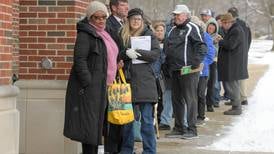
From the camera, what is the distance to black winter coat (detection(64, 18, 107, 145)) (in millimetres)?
6402

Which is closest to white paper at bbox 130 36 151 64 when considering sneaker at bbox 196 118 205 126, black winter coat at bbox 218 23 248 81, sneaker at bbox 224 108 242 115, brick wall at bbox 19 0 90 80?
brick wall at bbox 19 0 90 80

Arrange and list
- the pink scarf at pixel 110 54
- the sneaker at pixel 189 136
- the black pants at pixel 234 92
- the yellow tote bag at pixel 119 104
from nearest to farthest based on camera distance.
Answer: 1. the pink scarf at pixel 110 54
2. the yellow tote bag at pixel 119 104
3. the sneaker at pixel 189 136
4. the black pants at pixel 234 92

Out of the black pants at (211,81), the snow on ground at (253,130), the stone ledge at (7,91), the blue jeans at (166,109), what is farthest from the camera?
the black pants at (211,81)

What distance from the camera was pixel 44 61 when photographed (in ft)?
24.3

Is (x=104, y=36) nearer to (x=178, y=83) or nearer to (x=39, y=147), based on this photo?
(x=39, y=147)

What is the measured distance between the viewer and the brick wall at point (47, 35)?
7.35 m

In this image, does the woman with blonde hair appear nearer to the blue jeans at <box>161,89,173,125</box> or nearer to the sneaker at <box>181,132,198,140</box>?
the sneaker at <box>181,132,198,140</box>

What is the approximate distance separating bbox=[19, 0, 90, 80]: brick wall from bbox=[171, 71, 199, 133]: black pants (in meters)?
1.98

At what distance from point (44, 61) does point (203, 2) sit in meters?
47.0

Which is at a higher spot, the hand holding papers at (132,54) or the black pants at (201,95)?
the hand holding papers at (132,54)

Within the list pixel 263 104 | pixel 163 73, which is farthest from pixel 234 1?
pixel 163 73

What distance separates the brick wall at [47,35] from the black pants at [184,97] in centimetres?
198

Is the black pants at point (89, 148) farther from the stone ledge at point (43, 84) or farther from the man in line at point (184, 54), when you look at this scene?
the man in line at point (184, 54)

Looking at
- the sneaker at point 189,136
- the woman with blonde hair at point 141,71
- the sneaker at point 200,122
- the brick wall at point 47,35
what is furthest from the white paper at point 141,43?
the sneaker at point 200,122
